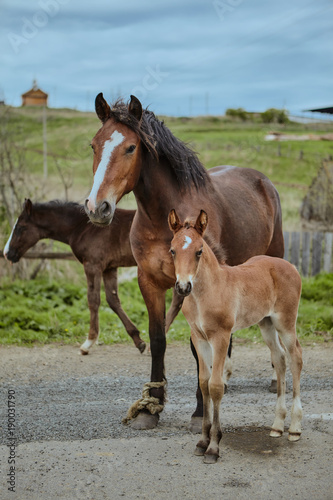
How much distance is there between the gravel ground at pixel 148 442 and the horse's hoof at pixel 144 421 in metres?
0.08

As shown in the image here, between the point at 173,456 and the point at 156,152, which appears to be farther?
the point at 156,152

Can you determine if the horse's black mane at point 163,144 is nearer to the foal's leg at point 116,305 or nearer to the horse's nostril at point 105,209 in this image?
the horse's nostril at point 105,209

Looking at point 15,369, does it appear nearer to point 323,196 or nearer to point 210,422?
point 210,422

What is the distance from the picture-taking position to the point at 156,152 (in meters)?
4.68

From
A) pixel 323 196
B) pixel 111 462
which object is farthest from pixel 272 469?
pixel 323 196

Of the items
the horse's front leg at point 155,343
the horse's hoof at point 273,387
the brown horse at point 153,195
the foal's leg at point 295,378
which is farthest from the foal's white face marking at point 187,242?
the horse's hoof at point 273,387

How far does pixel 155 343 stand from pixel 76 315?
498 cm

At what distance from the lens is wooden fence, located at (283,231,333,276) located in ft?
42.8

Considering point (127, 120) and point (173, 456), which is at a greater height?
point (127, 120)

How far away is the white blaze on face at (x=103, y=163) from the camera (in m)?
4.18

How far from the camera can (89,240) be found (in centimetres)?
846

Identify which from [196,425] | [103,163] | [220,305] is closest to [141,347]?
[196,425]

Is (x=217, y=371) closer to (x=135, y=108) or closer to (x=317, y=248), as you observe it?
(x=135, y=108)

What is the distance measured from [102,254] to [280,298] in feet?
14.1
